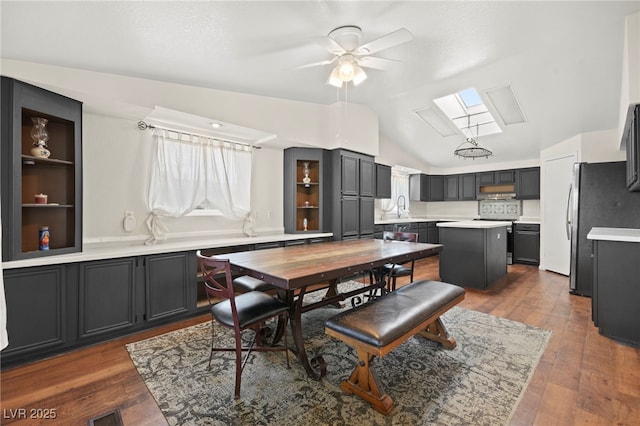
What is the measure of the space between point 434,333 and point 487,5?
282 centimetres

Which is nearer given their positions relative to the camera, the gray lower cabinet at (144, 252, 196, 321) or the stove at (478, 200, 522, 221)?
the gray lower cabinet at (144, 252, 196, 321)

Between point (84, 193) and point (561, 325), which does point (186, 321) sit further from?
point (561, 325)

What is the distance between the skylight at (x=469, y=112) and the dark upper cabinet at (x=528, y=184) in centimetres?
151

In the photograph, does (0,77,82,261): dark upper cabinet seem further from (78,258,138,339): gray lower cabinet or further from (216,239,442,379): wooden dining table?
(216,239,442,379): wooden dining table

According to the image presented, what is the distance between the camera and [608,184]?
3574mm

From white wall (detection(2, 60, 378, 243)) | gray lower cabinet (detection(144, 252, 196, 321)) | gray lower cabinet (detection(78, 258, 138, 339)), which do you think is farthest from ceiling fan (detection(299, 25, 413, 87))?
gray lower cabinet (detection(78, 258, 138, 339))

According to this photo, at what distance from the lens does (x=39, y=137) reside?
8.00 ft

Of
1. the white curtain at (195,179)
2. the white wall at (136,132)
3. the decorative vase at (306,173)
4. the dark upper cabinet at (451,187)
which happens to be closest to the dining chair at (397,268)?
the decorative vase at (306,173)

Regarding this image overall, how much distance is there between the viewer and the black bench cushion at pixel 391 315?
5.47ft

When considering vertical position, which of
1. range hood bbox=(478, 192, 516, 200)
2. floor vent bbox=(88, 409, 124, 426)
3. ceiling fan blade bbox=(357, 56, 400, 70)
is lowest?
floor vent bbox=(88, 409, 124, 426)

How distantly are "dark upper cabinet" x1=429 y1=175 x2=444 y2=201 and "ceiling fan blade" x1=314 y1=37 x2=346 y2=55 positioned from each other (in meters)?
5.65

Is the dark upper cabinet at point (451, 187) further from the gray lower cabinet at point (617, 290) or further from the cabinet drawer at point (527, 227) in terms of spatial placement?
the gray lower cabinet at point (617, 290)

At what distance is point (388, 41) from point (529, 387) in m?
2.66

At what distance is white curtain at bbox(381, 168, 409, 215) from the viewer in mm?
6694
